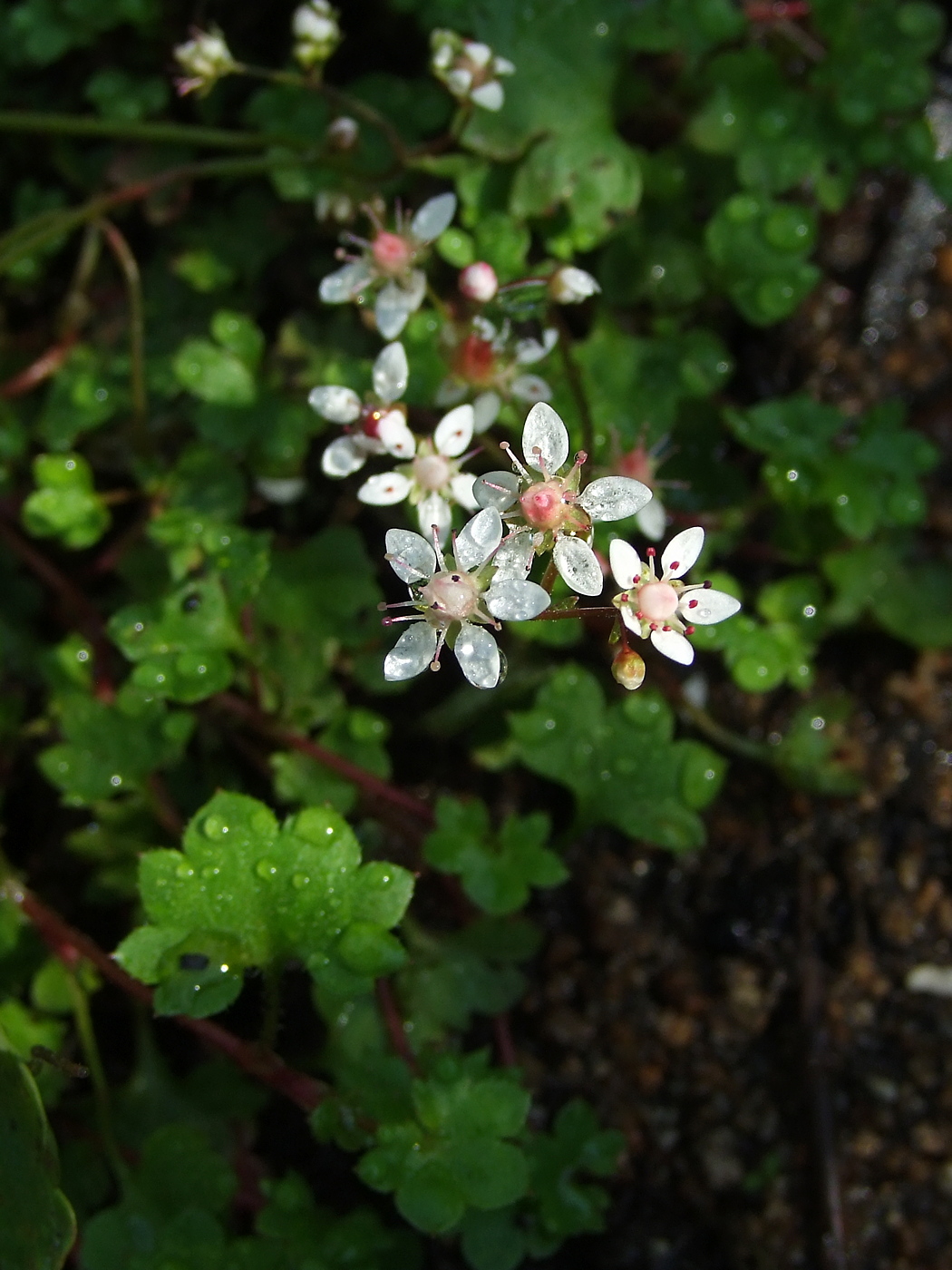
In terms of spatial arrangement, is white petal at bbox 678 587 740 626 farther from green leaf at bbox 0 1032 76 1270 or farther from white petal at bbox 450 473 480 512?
green leaf at bbox 0 1032 76 1270

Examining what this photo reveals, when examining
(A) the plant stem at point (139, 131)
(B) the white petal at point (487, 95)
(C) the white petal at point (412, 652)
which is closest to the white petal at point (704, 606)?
(C) the white petal at point (412, 652)

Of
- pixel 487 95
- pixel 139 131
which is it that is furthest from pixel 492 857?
pixel 139 131

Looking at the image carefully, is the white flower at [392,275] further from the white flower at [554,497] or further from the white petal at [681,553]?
the white petal at [681,553]

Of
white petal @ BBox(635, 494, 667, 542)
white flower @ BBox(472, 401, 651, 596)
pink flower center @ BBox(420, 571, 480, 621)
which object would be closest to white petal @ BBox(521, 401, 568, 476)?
white flower @ BBox(472, 401, 651, 596)

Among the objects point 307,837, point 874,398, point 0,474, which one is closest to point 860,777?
point 874,398

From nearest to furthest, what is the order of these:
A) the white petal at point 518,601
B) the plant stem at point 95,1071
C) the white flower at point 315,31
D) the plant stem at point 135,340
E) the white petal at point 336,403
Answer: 1. the white petal at point 518,601
2. the white petal at point 336,403
3. the plant stem at point 95,1071
4. the white flower at point 315,31
5. the plant stem at point 135,340

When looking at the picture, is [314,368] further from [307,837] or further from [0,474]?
[307,837]
